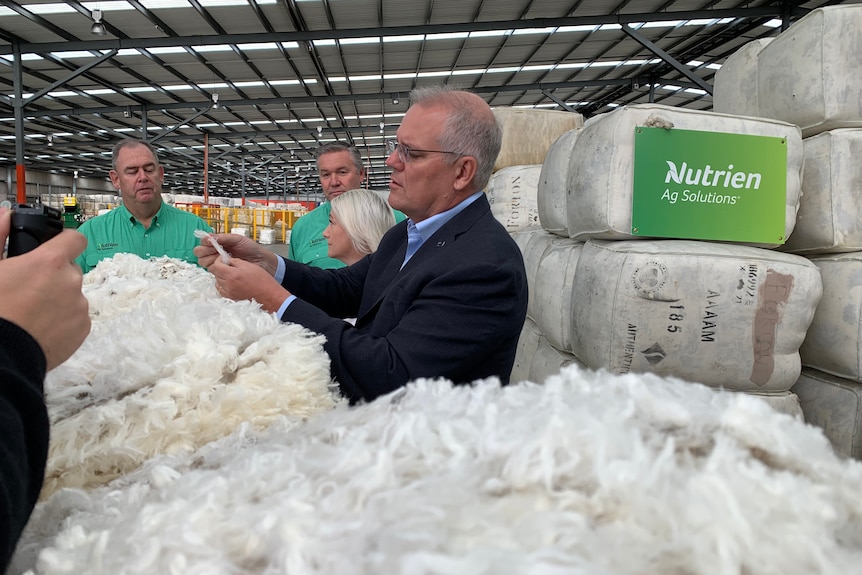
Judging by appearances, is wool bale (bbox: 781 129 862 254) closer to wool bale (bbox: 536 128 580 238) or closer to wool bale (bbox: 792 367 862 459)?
wool bale (bbox: 792 367 862 459)

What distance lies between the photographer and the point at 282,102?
1137 centimetres

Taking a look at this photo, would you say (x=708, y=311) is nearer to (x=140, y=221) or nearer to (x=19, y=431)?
(x=19, y=431)

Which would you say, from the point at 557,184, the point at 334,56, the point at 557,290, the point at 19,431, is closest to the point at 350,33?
the point at 334,56

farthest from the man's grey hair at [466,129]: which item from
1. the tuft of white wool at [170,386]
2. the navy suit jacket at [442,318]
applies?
the tuft of white wool at [170,386]

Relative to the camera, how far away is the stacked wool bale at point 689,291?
1.55m

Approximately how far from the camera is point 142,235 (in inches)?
108

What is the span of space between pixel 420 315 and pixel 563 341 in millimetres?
1156

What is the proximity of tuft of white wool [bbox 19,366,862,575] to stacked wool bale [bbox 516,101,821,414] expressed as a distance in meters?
1.24

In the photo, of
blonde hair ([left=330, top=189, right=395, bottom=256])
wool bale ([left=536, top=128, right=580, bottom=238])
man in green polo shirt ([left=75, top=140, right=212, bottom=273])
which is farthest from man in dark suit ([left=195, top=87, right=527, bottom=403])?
man in green polo shirt ([left=75, top=140, right=212, bottom=273])

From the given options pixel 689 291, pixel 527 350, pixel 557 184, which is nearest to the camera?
pixel 689 291

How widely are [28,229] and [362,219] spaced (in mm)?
1723

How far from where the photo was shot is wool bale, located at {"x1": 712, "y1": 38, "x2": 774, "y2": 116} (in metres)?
1.95

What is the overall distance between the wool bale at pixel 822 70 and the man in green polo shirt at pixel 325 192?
1789 millimetres

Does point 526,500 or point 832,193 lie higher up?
point 832,193
